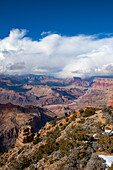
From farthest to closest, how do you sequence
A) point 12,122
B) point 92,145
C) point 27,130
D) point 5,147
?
1. point 12,122
2. point 5,147
3. point 27,130
4. point 92,145

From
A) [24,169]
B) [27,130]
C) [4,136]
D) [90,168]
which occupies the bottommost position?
[4,136]

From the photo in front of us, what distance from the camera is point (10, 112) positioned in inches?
7717

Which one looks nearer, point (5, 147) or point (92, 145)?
point (92, 145)

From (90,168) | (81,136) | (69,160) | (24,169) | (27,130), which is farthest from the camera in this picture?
(27,130)

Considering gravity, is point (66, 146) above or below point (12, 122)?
above

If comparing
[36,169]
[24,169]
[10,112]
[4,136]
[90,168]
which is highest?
[90,168]

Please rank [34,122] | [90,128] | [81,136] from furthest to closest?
[34,122] → [90,128] → [81,136]

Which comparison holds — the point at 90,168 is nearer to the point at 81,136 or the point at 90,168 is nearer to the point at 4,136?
the point at 81,136

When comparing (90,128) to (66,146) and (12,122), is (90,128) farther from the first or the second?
(12,122)

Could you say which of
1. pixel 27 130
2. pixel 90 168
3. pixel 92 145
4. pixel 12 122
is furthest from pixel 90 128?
pixel 12 122

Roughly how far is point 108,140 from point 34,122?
180 meters

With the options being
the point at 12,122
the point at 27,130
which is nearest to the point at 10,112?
the point at 12,122

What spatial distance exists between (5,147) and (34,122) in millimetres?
67681

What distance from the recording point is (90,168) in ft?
49.8
